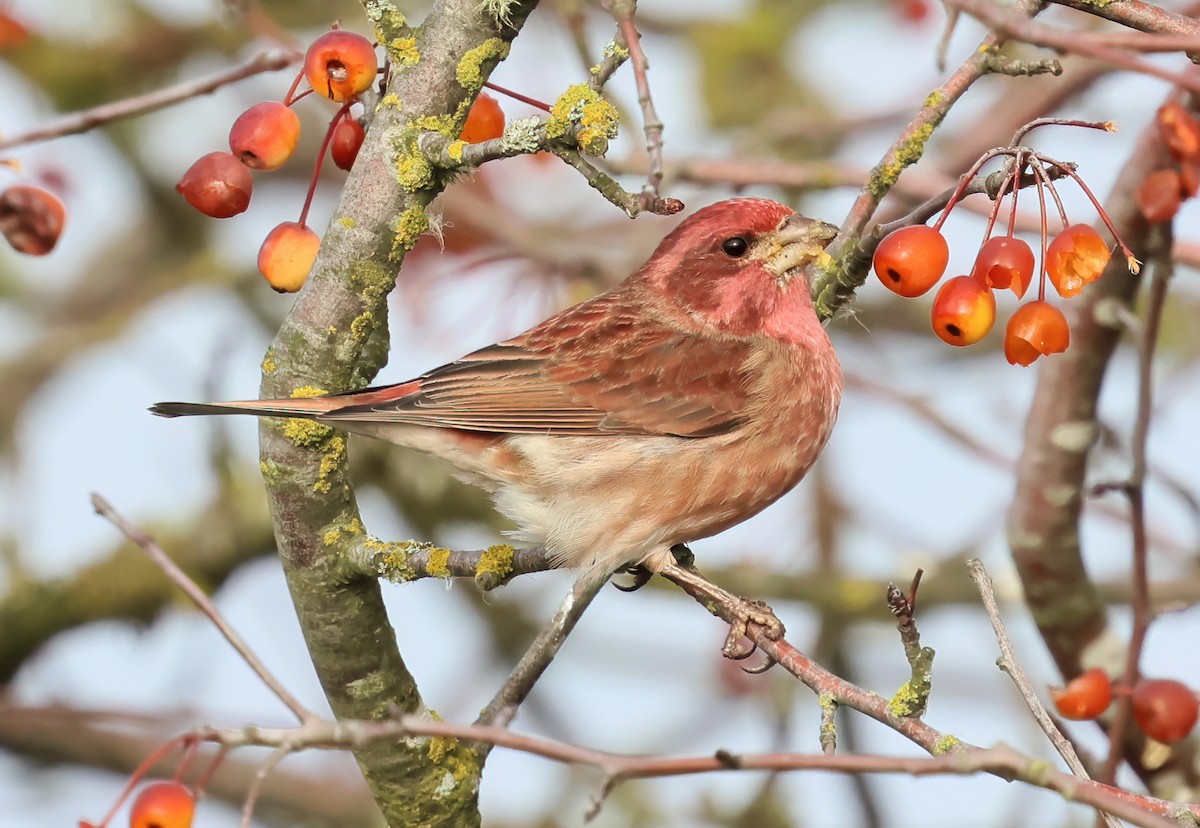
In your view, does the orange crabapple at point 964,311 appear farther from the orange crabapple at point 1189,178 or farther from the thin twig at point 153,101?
the thin twig at point 153,101

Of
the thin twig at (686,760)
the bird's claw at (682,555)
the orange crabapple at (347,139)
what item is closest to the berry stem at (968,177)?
the thin twig at (686,760)

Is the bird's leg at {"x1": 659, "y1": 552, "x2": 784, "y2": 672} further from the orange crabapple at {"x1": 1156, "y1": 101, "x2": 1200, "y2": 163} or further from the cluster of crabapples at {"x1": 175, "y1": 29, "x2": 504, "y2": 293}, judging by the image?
the orange crabapple at {"x1": 1156, "y1": 101, "x2": 1200, "y2": 163}

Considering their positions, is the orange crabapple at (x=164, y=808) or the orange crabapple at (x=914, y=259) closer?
the orange crabapple at (x=164, y=808)

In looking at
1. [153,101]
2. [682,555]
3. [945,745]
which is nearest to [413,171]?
[153,101]

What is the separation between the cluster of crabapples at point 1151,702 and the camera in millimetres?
3119

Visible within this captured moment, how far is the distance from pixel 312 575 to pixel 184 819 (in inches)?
35.5

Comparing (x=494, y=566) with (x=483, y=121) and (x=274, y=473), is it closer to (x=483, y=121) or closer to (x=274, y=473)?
(x=274, y=473)

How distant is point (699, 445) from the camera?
4.99 m

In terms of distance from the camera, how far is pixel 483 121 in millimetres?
3855

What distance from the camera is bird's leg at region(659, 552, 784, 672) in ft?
14.1

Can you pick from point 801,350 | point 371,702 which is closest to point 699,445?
point 801,350

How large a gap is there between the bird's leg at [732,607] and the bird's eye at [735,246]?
1191mm

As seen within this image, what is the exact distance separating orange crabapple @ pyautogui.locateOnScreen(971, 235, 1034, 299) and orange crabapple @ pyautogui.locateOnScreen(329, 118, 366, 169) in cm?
154

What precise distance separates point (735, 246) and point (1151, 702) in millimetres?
2573
